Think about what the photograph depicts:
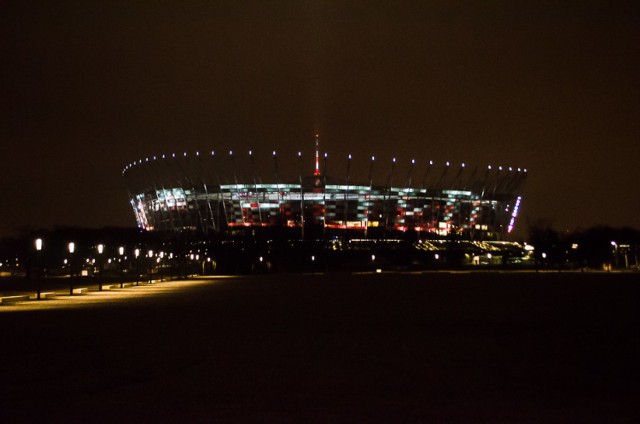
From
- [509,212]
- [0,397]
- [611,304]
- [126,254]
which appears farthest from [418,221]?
[0,397]

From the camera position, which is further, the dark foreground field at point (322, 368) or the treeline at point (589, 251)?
the treeline at point (589, 251)

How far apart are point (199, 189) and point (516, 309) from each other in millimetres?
132999

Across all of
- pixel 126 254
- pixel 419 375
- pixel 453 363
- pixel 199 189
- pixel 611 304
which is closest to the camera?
pixel 419 375

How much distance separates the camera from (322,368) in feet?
43.1

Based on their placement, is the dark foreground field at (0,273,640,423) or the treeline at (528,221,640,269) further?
the treeline at (528,221,640,269)

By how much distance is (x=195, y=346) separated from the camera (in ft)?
54.5

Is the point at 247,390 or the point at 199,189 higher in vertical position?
the point at 199,189

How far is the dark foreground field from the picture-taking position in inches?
380

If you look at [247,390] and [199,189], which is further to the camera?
[199,189]

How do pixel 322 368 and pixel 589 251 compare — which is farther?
pixel 589 251

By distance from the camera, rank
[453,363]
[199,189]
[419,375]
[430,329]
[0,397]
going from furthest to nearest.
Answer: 1. [199,189]
2. [430,329]
3. [453,363]
4. [419,375]
5. [0,397]

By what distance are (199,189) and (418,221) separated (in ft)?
144

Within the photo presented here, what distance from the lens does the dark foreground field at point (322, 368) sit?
9664 millimetres

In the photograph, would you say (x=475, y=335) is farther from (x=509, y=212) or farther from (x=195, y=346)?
(x=509, y=212)
